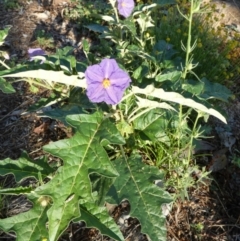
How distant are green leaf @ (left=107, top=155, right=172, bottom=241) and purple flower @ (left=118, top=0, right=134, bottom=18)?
0.98 m

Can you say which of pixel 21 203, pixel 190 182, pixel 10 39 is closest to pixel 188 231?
pixel 190 182

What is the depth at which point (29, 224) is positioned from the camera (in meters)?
2.01

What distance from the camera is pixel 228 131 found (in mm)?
2816

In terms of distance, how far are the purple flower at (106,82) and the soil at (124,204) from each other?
0.66 metres

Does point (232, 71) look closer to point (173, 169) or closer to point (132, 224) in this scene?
point (173, 169)

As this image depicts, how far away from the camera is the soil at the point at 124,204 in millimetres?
2270

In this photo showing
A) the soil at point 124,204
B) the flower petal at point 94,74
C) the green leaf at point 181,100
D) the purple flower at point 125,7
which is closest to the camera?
the green leaf at point 181,100

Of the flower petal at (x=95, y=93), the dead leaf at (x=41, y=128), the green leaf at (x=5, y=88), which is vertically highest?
the flower petal at (x=95, y=93)

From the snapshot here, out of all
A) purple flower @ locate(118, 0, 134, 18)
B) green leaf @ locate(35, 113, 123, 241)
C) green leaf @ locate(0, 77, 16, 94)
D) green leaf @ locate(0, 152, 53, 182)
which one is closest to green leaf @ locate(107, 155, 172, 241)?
green leaf @ locate(35, 113, 123, 241)

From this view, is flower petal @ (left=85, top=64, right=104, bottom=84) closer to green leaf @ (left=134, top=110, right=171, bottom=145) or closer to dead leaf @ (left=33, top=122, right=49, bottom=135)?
green leaf @ (left=134, top=110, right=171, bottom=145)

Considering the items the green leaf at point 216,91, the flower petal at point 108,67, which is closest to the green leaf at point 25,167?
the flower petal at point 108,67

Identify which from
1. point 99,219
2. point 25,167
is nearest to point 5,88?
point 25,167

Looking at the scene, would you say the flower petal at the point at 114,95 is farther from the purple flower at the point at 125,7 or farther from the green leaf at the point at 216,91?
the purple flower at the point at 125,7

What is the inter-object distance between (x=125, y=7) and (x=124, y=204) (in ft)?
4.00
